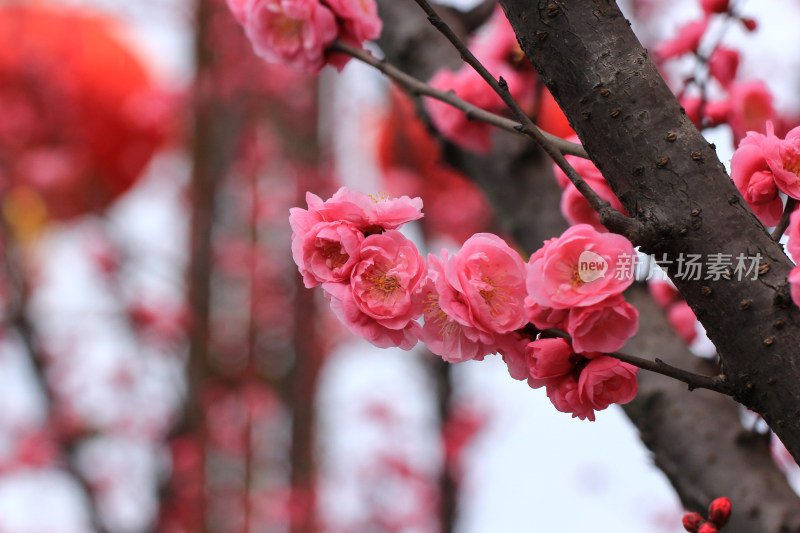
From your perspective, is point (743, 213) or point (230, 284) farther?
point (230, 284)

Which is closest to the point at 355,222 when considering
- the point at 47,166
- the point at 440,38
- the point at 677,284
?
the point at 677,284

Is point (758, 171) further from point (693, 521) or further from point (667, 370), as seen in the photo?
point (693, 521)

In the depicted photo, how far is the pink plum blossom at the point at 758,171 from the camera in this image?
19.0 inches

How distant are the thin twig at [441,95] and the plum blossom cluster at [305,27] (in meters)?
0.02

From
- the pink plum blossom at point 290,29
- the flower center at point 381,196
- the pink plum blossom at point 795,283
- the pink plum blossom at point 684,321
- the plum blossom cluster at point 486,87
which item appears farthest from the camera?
the pink plum blossom at point 684,321

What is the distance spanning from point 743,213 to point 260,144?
9.95 feet

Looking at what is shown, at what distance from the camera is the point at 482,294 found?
18.2 inches

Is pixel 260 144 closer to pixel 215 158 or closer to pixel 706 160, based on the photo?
pixel 215 158

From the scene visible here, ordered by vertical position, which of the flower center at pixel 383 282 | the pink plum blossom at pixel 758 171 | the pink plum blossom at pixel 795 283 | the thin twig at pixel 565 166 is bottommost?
the flower center at pixel 383 282

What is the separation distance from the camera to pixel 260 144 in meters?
3.30

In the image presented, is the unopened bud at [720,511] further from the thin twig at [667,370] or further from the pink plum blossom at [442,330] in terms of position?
the pink plum blossom at [442,330]

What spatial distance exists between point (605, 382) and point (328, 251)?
214mm

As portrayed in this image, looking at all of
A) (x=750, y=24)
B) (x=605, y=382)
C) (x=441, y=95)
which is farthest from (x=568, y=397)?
(x=750, y=24)

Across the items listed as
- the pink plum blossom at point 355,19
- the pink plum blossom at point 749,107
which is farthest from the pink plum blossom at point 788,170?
the pink plum blossom at point 355,19
